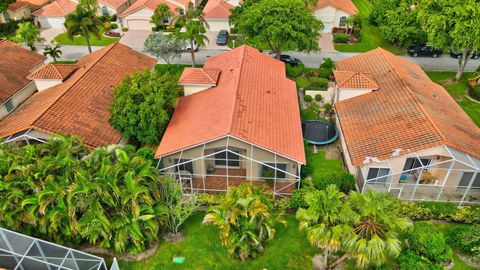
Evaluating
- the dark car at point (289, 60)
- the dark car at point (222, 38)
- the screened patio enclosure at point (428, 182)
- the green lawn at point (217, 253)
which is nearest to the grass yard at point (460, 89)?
the screened patio enclosure at point (428, 182)

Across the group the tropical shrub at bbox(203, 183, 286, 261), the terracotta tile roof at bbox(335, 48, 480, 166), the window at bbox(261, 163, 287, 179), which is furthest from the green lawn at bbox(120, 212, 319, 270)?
the terracotta tile roof at bbox(335, 48, 480, 166)

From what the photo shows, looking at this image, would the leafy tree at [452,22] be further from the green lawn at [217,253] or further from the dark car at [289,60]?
the green lawn at [217,253]

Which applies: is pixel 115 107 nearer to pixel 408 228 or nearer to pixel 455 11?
pixel 408 228

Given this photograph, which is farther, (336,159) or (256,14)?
(256,14)

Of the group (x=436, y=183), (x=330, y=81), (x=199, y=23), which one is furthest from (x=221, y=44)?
(x=436, y=183)

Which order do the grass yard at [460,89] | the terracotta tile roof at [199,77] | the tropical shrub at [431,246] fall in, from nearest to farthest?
1. the tropical shrub at [431,246]
2. the terracotta tile roof at [199,77]
3. the grass yard at [460,89]

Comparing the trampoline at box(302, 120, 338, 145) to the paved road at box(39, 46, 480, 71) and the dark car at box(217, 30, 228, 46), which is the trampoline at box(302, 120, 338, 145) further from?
Answer: the dark car at box(217, 30, 228, 46)
